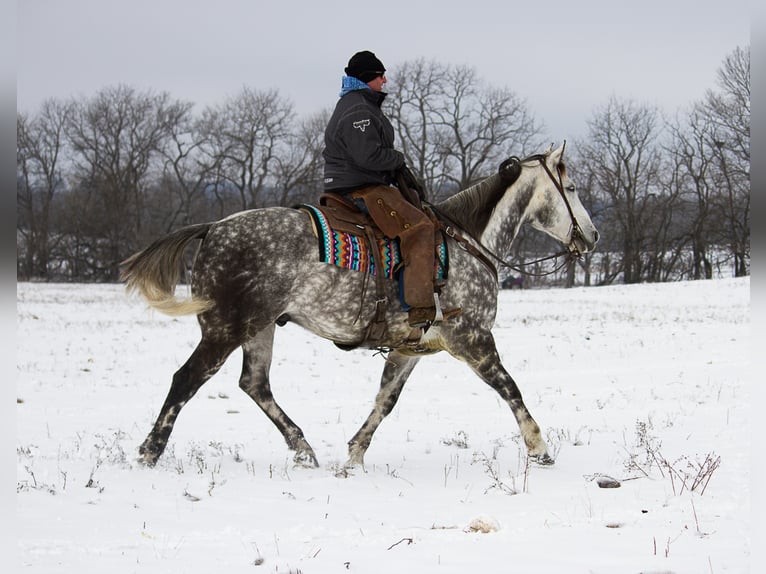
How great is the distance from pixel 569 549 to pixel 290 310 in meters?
3.14

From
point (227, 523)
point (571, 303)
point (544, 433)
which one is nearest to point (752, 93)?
point (227, 523)

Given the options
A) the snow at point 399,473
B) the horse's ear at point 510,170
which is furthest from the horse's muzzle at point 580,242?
the snow at point 399,473

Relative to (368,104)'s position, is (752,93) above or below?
below

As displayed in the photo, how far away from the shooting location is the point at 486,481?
597 cm

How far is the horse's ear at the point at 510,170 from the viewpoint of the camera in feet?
23.2

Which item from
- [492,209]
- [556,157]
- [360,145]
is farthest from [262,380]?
[556,157]

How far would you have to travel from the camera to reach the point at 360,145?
20.1ft

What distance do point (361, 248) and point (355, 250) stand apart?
7 centimetres

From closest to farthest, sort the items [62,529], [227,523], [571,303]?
[62,529] → [227,523] → [571,303]

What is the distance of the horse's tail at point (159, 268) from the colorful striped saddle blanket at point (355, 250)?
3.41 ft

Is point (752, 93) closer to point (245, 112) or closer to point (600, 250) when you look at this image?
point (245, 112)

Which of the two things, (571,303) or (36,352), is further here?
(571,303)

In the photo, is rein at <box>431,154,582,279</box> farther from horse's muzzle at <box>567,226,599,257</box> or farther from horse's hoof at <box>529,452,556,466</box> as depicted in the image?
horse's hoof at <box>529,452,556,466</box>

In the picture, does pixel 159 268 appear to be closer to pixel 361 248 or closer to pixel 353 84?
pixel 361 248
